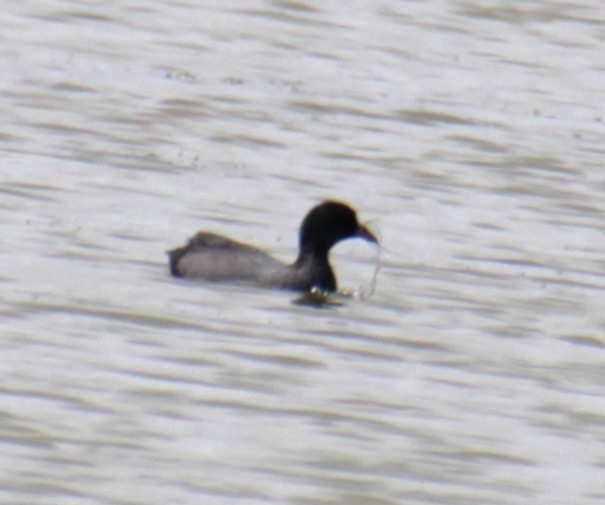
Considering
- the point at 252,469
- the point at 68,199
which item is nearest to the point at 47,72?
the point at 68,199

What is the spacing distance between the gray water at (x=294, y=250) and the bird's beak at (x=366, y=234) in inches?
12.8

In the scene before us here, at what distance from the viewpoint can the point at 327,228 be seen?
17.4 m

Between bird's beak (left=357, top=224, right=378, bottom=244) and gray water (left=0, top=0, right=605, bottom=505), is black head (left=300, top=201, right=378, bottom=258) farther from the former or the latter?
gray water (left=0, top=0, right=605, bottom=505)

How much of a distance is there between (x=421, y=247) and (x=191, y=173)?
2.99 meters

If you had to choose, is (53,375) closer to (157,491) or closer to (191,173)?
(157,491)

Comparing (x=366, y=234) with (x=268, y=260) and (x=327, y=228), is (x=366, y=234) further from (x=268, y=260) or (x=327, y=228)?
(x=268, y=260)

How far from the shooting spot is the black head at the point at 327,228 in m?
17.3

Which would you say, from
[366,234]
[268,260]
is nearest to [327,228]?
[366,234]

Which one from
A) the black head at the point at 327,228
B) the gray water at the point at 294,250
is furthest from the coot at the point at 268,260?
the gray water at the point at 294,250

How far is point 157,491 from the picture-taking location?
11.8 metres

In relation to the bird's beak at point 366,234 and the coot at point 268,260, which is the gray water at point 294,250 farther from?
the bird's beak at point 366,234

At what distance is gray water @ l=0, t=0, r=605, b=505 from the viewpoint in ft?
41.5

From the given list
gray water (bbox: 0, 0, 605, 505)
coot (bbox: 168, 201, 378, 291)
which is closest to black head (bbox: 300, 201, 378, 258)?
coot (bbox: 168, 201, 378, 291)

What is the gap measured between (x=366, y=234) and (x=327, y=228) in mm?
345
